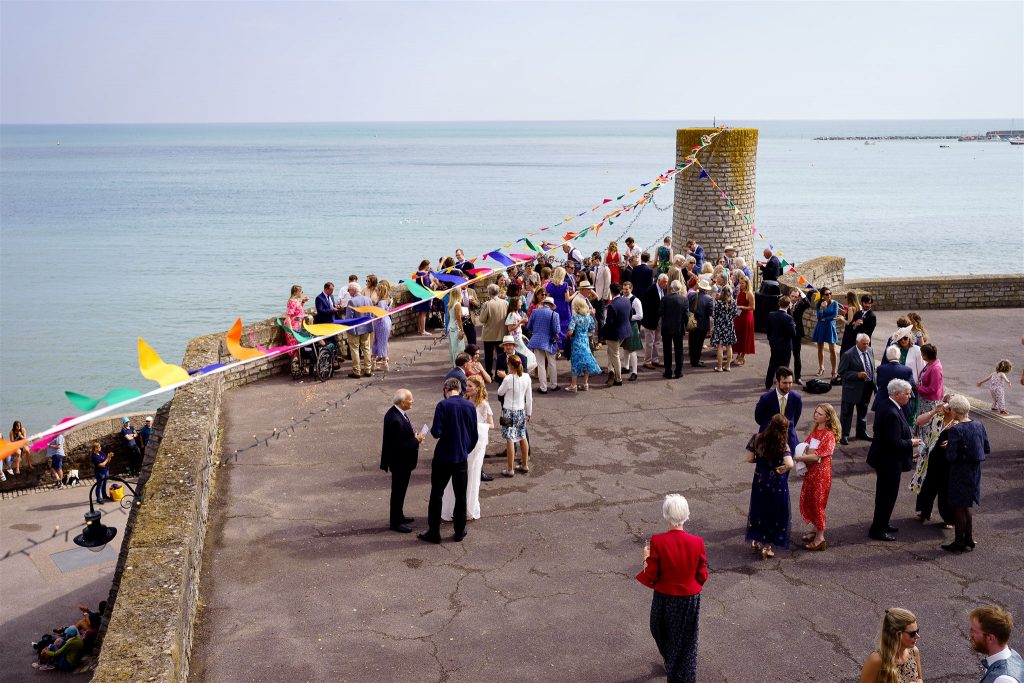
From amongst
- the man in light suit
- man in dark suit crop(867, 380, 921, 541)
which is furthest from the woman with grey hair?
the man in light suit

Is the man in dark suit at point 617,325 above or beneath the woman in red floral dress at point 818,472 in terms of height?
above

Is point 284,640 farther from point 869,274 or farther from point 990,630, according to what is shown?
point 869,274

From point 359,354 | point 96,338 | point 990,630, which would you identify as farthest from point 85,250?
point 990,630

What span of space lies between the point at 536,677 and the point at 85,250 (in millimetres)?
69236

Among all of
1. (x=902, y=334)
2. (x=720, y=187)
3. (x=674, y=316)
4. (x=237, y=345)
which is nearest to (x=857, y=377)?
(x=902, y=334)

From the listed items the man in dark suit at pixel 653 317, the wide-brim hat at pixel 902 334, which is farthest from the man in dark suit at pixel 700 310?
the wide-brim hat at pixel 902 334

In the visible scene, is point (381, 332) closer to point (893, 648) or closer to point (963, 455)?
point (963, 455)

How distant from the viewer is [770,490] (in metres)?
7.61

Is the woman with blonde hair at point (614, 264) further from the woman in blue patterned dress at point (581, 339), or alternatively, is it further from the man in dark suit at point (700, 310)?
the woman in blue patterned dress at point (581, 339)

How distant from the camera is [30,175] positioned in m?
134

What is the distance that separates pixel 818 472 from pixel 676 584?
2.76m

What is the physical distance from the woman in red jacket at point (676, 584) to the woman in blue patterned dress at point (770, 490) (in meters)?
1.94

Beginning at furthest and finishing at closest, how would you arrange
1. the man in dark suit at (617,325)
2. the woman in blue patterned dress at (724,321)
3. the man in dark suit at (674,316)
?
the woman in blue patterned dress at (724,321)
the man in dark suit at (674,316)
the man in dark suit at (617,325)

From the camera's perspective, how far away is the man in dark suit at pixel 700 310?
13.4m
